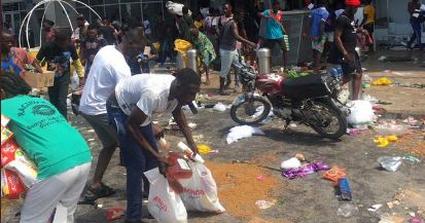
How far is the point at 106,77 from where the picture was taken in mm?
5273

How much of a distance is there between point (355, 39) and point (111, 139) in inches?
175

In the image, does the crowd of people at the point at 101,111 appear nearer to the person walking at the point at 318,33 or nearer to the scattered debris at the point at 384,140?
the scattered debris at the point at 384,140

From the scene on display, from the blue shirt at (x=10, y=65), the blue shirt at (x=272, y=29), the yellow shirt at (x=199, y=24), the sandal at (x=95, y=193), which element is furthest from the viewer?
the yellow shirt at (x=199, y=24)

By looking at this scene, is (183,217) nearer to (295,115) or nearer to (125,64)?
(125,64)

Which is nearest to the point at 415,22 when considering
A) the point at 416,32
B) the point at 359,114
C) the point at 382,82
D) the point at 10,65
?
the point at 416,32

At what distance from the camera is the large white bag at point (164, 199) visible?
4586 mm

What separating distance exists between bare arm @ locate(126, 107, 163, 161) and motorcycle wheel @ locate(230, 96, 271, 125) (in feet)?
12.9

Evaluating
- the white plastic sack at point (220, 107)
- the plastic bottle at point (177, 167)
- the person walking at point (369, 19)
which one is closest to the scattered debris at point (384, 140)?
→ the white plastic sack at point (220, 107)

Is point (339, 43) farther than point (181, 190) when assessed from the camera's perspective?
Yes

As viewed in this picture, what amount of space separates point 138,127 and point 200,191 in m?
0.95

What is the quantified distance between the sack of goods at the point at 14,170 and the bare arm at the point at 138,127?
100 cm

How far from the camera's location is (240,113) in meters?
8.63

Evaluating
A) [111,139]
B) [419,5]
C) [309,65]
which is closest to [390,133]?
[111,139]

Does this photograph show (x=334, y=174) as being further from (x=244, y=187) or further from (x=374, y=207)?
(x=244, y=187)
